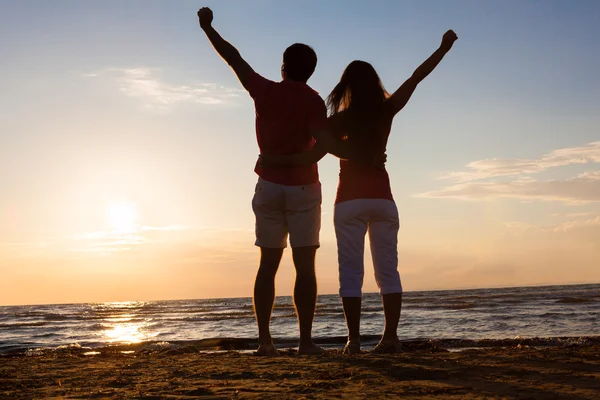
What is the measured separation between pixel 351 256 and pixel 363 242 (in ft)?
0.49

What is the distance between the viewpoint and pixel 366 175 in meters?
4.55

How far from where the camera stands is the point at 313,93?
4.57 meters

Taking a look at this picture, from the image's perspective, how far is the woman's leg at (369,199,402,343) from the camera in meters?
4.50

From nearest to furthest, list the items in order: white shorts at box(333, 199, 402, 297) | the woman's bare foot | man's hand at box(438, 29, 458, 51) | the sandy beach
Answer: the sandy beach, the woman's bare foot, white shorts at box(333, 199, 402, 297), man's hand at box(438, 29, 458, 51)

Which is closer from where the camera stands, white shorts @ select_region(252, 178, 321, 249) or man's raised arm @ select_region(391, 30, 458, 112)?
white shorts @ select_region(252, 178, 321, 249)

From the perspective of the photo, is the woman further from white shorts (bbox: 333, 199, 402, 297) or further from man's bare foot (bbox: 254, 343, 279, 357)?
man's bare foot (bbox: 254, 343, 279, 357)

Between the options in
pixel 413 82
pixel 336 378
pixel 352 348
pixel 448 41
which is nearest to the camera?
pixel 336 378

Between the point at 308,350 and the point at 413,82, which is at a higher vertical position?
the point at 413,82

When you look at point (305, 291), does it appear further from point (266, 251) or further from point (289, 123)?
point (289, 123)

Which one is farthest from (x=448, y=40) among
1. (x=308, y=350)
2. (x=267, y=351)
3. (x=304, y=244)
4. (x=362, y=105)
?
(x=267, y=351)

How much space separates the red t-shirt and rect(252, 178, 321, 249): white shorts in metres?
0.07

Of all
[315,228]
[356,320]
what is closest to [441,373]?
[356,320]

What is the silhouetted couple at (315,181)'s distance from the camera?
14.7ft

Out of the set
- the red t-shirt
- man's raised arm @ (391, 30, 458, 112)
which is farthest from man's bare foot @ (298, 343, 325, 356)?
man's raised arm @ (391, 30, 458, 112)
